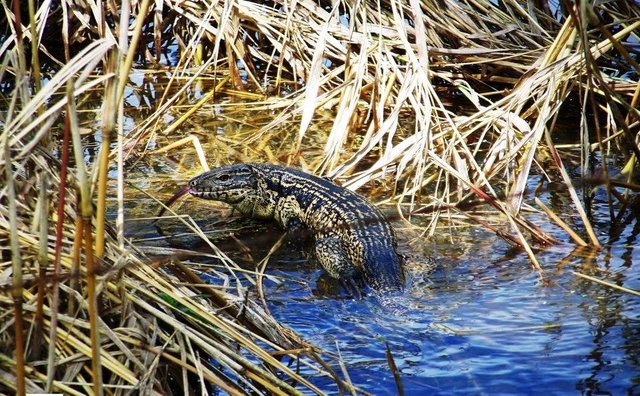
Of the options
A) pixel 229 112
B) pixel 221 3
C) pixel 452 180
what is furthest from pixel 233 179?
pixel 221 3

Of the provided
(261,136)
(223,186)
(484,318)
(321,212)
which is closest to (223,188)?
(223,186)

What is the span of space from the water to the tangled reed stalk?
7.8 inches

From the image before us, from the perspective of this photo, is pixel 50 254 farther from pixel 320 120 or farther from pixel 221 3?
pixel 221 3

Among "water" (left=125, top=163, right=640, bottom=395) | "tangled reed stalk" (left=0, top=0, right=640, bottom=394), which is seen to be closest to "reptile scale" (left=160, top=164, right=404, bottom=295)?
"water" (left=125, top=163, right=640, bottom=395)

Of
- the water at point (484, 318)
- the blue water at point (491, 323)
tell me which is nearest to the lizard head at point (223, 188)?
the water at point (484, 318)

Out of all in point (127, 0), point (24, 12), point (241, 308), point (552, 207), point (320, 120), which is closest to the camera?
point (127, 0)

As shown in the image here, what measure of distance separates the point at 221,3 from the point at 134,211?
2.86 meters

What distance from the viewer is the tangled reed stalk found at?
3.25 m

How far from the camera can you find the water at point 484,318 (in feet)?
14.7

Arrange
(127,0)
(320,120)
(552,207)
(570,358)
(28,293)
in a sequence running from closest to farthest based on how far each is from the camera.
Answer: (127,0), (28,293), (570,358), (552,207), (320,120)

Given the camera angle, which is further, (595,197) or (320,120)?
(320,120)

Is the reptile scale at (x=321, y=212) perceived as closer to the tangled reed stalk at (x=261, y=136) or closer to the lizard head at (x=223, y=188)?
the lizard head at (x=223, y=188)

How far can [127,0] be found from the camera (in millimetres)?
3219

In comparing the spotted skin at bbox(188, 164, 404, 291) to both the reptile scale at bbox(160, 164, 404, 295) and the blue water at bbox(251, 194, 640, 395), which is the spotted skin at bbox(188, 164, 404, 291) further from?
the blue water at bbox(251, 194, 640, 395)
